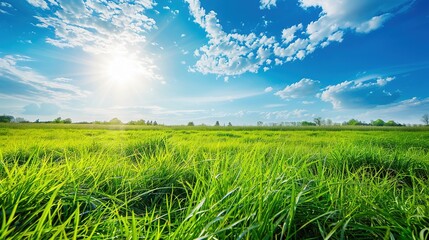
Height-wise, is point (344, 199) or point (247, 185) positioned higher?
point (247, 185)

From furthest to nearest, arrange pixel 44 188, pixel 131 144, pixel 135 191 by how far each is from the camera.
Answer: pixel 131 144, pixel 135 191, pixel 44 188

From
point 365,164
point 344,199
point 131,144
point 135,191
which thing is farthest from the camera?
point 131,144

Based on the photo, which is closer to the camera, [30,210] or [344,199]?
[30,210]

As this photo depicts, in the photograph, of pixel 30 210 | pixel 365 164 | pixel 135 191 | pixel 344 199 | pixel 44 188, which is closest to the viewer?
pixel 30 210

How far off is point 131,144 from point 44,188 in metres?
3.92

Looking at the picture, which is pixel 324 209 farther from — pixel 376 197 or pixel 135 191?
pixel 135 191

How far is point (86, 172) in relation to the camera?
8.68 ft

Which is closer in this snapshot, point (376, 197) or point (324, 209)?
point (324, 209)

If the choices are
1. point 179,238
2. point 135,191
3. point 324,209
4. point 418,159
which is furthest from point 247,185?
point 418,159

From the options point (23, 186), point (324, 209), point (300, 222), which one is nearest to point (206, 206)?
point (300, 222)

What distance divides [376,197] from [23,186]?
2726mm

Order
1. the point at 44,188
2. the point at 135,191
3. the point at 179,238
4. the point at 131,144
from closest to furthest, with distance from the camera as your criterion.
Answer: the point at 179,238 → the point at 44,188 → the point at 135,191 → the point at 131,144

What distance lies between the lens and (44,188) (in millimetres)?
1859

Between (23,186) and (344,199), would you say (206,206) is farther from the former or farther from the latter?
(23,186)
